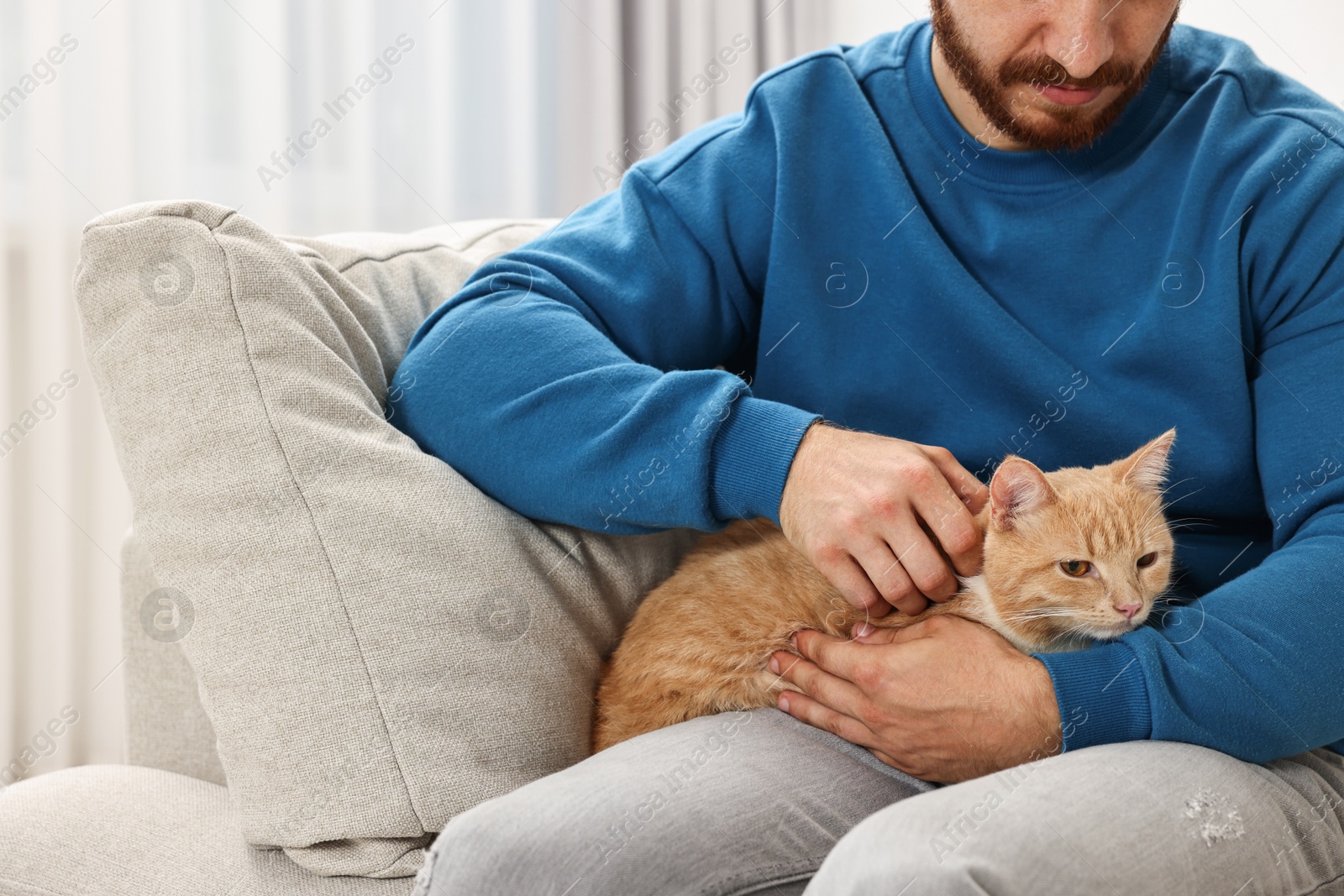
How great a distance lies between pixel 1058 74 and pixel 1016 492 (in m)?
0.55

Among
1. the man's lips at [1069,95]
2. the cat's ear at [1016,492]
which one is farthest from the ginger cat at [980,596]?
the man's lips at [1069,95]

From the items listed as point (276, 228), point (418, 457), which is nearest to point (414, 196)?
point (276, 228)

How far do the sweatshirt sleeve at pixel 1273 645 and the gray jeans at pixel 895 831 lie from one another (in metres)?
0.03

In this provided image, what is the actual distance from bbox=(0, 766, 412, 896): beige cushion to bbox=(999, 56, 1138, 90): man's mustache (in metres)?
1.15

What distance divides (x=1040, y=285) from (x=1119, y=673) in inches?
20.7

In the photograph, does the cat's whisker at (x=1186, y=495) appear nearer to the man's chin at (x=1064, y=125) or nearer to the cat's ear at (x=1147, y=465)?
the cat's ear at (x=1147, y=465)

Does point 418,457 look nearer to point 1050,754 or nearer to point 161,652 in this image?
point 161,652

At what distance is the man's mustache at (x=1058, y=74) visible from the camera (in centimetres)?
120

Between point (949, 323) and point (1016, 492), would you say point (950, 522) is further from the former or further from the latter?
point (949, 323)

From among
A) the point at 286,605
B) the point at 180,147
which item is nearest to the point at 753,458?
the point at 286,605

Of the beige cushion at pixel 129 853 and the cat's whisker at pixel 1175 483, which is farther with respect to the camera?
the cat's whisker at pixel 1175 483

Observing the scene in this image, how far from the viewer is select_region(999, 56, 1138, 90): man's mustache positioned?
3.92ft

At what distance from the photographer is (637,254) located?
1.28 m

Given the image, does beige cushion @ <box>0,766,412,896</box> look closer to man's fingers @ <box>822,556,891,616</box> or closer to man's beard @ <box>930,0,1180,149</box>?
man's fingers @ <box>822,556,891,616</box>
